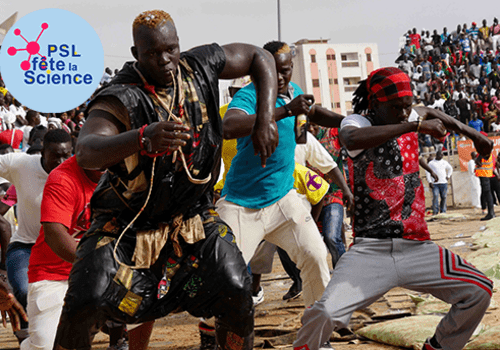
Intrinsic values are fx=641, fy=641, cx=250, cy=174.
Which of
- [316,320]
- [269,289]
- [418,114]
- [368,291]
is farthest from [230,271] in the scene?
[269,289]

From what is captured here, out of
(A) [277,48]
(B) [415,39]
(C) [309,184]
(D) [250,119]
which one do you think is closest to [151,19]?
(D) [250,119]

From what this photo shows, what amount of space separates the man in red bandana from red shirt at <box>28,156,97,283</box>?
1.60 metres

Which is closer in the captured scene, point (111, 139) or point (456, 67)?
point (111, 139)

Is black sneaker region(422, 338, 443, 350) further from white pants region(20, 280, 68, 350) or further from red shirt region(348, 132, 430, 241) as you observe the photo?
white pants region(20, 280, 68, 350)

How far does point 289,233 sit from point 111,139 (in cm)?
242

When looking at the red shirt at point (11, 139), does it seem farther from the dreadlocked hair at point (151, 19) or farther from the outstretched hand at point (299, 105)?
the dreadlocked hair at point (151, 19)

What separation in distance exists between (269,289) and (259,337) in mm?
2443

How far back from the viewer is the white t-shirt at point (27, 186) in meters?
4.66

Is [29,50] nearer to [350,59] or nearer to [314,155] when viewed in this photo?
[314,155]

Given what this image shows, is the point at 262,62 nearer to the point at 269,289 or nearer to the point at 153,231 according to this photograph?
the point at 153,231

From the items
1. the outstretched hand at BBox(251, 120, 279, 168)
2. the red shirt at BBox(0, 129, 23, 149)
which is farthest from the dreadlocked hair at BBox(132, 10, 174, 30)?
the red shirt at BBox(0, 129, 23, 149)

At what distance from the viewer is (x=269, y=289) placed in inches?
301

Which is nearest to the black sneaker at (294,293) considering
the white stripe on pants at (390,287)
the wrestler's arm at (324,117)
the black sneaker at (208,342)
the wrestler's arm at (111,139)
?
the black sneaker at (208,342)

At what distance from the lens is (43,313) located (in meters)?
3.98
